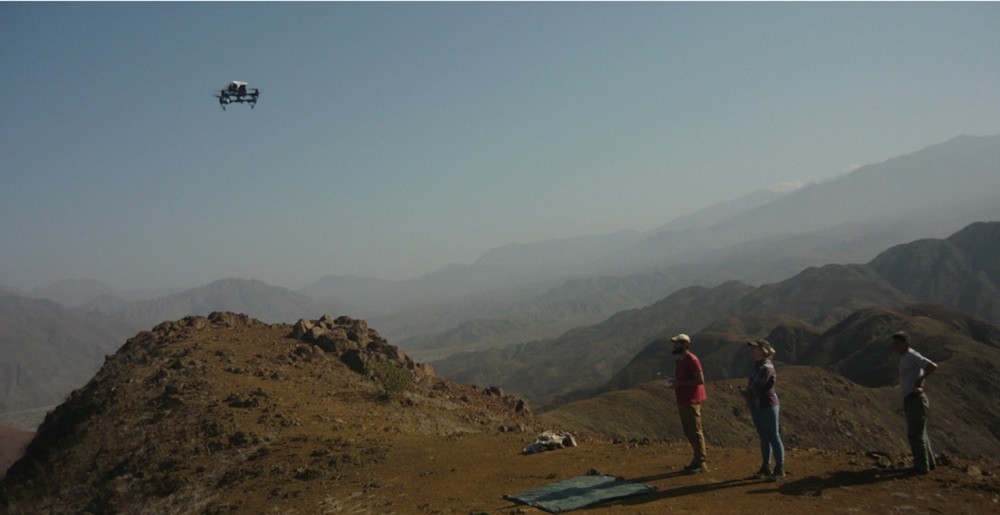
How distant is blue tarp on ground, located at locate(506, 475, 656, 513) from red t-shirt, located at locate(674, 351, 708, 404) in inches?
58.1

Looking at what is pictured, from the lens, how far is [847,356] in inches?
2313

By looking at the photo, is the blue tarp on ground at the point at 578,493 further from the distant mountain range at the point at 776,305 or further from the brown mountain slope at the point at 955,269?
the brown mountain slope at the point at 955,269

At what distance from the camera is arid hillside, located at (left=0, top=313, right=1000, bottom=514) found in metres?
8.20

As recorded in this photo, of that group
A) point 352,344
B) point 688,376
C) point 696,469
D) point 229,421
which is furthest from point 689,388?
point 352,344

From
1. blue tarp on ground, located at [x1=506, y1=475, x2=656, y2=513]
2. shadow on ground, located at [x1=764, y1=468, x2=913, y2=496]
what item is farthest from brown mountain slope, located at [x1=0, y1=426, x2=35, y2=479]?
shadow on ground, located at [x1=764, y1=468, x2=913, y2=496]

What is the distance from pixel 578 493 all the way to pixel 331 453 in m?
6.29

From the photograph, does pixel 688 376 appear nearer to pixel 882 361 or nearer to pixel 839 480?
pixel 839 480

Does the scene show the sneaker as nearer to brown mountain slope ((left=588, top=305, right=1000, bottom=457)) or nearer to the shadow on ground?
the shadow on ground

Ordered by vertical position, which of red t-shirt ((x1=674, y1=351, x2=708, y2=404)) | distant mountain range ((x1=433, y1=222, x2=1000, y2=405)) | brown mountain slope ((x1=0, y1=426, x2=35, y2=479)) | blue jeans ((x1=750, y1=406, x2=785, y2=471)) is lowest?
distant mountain range ((x1=433, y1=222, x2=1000, y2=405))

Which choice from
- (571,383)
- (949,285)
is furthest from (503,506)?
(949,285)

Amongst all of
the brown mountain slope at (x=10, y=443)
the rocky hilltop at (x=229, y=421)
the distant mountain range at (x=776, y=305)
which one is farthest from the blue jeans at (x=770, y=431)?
the distant mountain range at (x=776, y=305)

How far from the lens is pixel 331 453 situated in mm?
12602

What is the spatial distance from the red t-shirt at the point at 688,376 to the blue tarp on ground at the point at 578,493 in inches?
58.1

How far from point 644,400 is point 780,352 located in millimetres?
42131
